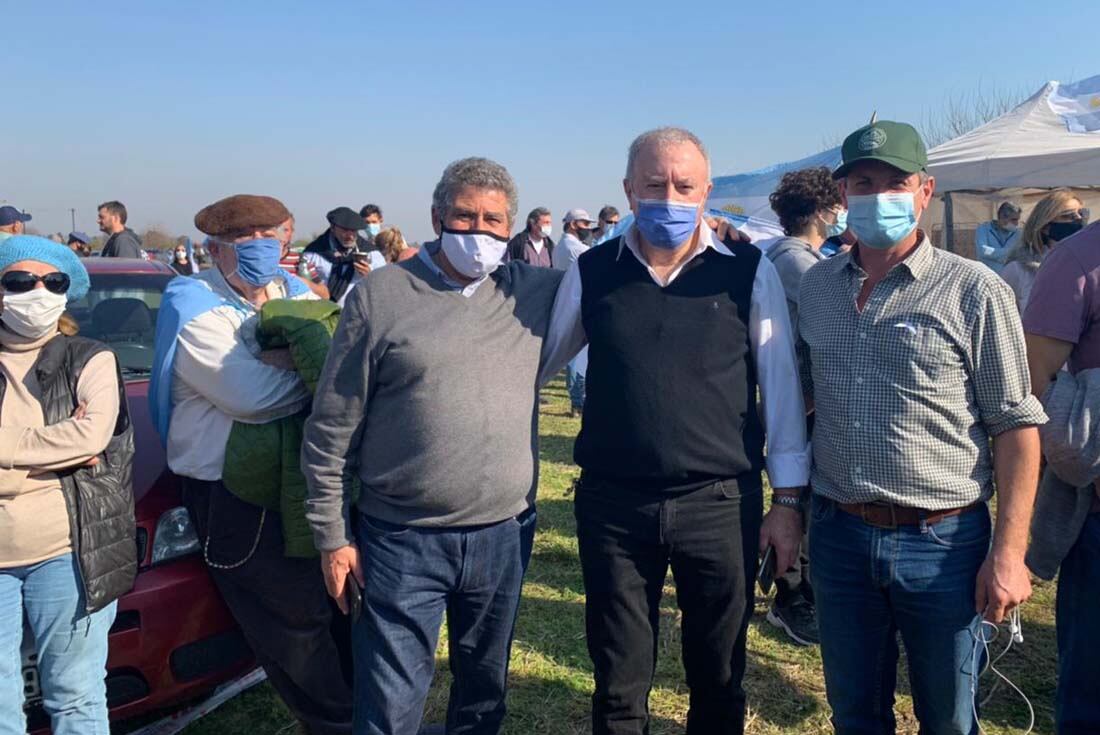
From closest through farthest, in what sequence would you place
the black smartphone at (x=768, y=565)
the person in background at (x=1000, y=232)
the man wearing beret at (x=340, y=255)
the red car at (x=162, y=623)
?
the black smartphone at (x=768, y=565)
the red car at (x=162, y=623)
the man wearing beret at (x=340, y=255)
the person in background at (x=1000, y=232)

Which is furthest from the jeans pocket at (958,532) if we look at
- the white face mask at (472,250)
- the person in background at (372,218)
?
the person in background at (372,218)

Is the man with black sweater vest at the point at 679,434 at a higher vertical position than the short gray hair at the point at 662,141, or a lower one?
lower

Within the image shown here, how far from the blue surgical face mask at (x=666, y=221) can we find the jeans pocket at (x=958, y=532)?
108 centimetres

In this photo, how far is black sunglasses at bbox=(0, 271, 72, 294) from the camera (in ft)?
7.93

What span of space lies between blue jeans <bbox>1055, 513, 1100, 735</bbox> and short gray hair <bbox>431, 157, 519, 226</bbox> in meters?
2.00

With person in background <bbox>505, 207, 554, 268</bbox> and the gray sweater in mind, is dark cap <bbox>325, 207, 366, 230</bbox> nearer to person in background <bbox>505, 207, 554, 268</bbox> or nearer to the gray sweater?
person in background <bbox>505, 207, 554, 268</bbox>

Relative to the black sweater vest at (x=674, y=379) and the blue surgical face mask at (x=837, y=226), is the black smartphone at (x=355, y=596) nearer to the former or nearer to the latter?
the black sweater vest at (x=674, y=379)

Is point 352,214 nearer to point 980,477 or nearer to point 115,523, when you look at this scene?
point 115,523

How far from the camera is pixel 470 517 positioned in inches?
93.5

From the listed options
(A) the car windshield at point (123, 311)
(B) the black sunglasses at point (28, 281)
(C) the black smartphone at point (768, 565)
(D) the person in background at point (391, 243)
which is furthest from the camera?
(D) the person in background at point (391, 243)

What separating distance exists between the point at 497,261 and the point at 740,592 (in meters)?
1.26

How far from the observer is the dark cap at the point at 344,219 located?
670 centimetres

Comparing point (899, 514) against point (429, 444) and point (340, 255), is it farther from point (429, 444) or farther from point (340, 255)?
point (340, 255)

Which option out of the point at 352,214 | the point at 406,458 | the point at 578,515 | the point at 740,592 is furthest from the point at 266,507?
the point at 352,214
